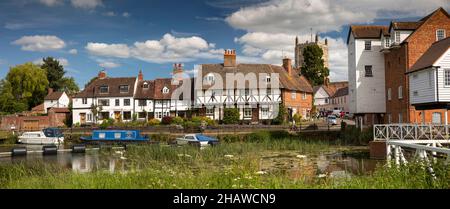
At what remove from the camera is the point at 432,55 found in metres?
28.5

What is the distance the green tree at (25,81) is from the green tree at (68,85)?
33.3ft

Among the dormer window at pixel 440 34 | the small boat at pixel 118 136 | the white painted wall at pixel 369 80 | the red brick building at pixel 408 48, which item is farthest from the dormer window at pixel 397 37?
the small boat at pixel 118 136

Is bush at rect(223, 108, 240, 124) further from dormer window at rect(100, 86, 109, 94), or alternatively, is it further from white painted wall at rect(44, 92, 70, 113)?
white painted wall at rect(44, 92, 70, 113)

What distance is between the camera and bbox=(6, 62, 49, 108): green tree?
66.8 metres

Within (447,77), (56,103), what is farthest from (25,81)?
(447,77)

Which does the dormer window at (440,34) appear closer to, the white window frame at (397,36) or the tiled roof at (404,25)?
the tiled roof at (404,25)

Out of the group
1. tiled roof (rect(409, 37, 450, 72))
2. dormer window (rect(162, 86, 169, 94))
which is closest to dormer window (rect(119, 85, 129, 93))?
dormer window (rect(162, 86, 169, 94))

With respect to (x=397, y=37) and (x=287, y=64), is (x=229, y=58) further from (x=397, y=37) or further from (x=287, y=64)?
(x=397, y=37)

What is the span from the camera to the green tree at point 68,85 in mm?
83500

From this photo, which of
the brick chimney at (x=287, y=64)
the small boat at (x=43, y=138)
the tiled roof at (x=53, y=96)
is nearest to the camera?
the small boat at (x=43, y=138)

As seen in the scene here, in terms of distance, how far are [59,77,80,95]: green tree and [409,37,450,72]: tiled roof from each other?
6907 cm

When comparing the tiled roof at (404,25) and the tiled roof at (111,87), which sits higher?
the tiled roof at (404,25)
